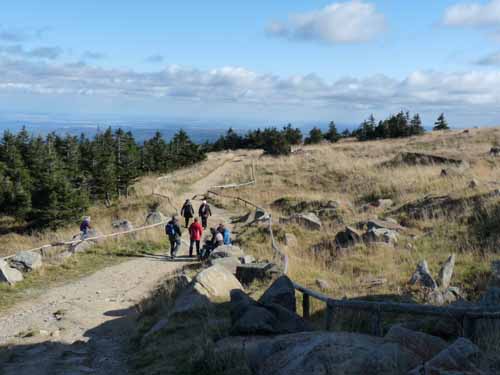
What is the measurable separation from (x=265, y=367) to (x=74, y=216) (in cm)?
3296

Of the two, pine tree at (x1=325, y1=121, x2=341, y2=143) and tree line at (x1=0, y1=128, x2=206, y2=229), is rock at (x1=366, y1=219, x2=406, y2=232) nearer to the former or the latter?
tree line at (x1=0, y1=128, x2=206, y2=229)

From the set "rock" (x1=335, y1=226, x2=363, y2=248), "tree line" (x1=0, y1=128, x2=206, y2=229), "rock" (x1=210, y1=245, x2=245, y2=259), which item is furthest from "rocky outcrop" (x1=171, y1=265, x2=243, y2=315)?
"tree line" (x1=0, y1=128, x2=206, y2=229)

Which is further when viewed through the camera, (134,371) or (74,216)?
(74,216)

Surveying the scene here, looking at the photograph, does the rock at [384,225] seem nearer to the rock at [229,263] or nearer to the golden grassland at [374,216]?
the golden grassland at [374,216]

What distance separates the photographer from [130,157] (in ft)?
170

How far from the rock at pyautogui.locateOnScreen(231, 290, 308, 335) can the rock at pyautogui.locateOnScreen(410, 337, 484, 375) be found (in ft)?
9.76

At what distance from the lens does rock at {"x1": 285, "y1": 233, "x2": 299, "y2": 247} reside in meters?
16.3

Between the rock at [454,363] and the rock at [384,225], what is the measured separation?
11.3 meters

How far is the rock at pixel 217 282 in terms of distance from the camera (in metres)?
9.99

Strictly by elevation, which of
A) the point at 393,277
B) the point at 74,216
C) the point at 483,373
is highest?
the point at 483,373

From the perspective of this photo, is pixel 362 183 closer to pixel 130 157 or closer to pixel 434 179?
pixel 434 179

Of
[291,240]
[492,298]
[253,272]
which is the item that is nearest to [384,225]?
[291,240]

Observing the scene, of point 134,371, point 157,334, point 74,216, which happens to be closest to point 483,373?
point 134,371

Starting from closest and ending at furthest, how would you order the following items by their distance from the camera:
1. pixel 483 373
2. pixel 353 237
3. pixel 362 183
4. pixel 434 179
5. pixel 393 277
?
pixel 483 373
pixel 393 277
pixel 353 237
pixel 434 179
pixel 362 183
